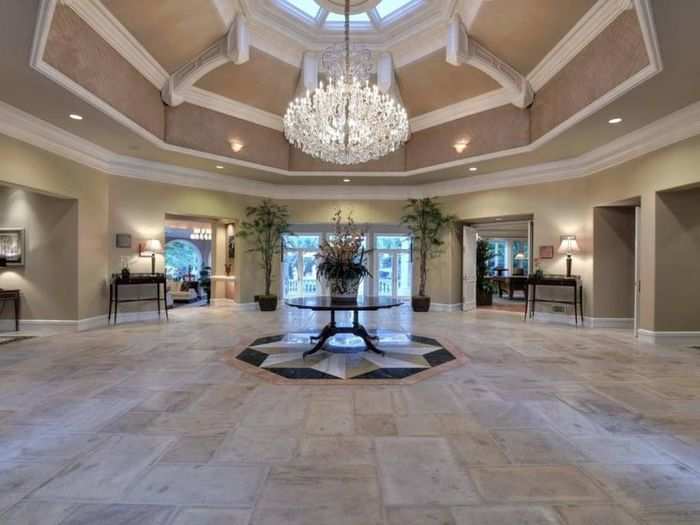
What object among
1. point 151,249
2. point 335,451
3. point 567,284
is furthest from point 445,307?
point 335,451

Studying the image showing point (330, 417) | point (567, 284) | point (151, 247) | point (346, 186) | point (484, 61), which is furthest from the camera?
point (346, 186)

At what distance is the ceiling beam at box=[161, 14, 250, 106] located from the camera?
239 inches

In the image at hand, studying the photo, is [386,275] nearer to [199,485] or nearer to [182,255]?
[199,485]

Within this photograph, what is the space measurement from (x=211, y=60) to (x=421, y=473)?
22.5 ft

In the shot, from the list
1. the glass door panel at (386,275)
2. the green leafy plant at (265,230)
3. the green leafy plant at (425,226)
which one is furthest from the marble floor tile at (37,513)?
the glass door panel at (386,275)

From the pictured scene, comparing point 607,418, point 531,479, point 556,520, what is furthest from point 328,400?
point 607,418

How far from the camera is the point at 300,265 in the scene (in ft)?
36.7

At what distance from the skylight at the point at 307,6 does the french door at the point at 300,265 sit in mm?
5681

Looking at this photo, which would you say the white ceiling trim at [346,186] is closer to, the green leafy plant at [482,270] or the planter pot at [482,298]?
the green leafy plant at [482,270]

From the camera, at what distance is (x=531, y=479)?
2.12m

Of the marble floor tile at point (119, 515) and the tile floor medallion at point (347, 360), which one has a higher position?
the marble floor tile at point (119, 515)

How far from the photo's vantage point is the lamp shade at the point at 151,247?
7.65 m

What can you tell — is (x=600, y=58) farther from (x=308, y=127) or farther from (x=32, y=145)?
(x=32, y=145)

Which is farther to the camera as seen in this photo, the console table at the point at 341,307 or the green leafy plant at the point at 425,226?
the green leafy plant at the point at 425,226
